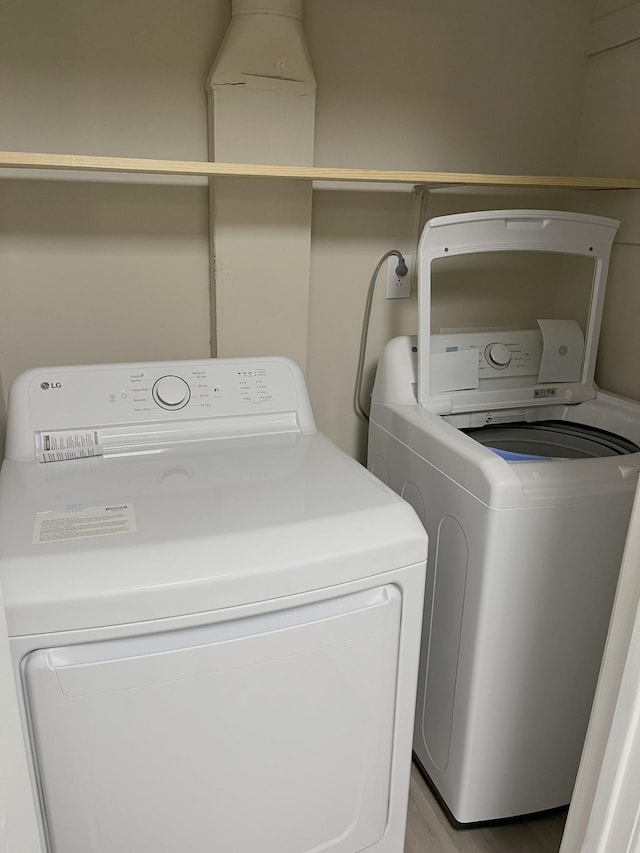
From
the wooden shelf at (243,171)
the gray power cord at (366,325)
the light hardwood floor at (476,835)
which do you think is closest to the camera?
the wooden shelf at (243,171)

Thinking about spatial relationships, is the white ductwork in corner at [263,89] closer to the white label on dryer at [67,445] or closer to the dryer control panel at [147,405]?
the dryer control panel at [147,405]

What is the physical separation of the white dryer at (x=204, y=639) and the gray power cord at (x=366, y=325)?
0.65 metres

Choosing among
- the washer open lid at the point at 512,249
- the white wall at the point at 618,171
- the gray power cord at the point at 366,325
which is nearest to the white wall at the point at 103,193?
the gray power cord at the point at 366,325

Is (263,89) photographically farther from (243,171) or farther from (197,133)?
(243,171)

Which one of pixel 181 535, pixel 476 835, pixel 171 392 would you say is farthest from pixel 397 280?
pixel 476 835

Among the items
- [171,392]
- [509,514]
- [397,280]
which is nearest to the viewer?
[509,514]

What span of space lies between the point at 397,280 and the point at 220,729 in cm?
137

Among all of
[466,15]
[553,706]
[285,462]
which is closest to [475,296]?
[466,15]

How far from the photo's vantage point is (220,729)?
Result: 1.13 metres

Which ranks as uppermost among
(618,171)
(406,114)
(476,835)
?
(406,114)

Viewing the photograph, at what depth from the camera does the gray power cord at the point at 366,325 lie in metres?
1.99

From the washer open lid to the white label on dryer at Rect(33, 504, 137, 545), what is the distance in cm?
86

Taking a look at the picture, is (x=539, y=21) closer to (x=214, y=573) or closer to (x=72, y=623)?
(x=214, y=573)

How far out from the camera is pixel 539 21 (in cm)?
193
